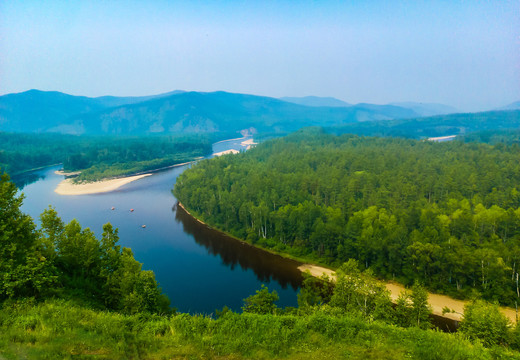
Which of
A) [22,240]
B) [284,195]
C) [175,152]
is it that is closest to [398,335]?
[22,240]

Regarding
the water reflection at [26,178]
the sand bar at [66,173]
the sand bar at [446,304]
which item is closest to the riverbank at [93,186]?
the water reflection at [26,178]

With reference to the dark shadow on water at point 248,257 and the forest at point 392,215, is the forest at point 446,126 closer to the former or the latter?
the forest at point 392,215

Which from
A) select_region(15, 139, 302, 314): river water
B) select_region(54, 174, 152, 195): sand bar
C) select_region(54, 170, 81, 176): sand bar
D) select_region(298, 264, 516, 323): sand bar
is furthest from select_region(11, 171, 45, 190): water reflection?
select_region(298, 264, 516, 323): sand bar

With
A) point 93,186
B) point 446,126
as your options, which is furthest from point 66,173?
point 446,126

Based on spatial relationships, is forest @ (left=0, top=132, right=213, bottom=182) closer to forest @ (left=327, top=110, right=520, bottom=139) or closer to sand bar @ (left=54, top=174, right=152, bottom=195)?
sand bar @ (left=54, top=174, right=152, bottom=195)

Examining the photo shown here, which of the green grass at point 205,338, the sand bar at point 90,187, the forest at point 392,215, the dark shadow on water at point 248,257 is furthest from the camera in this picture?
the sand bar at point 90,187
